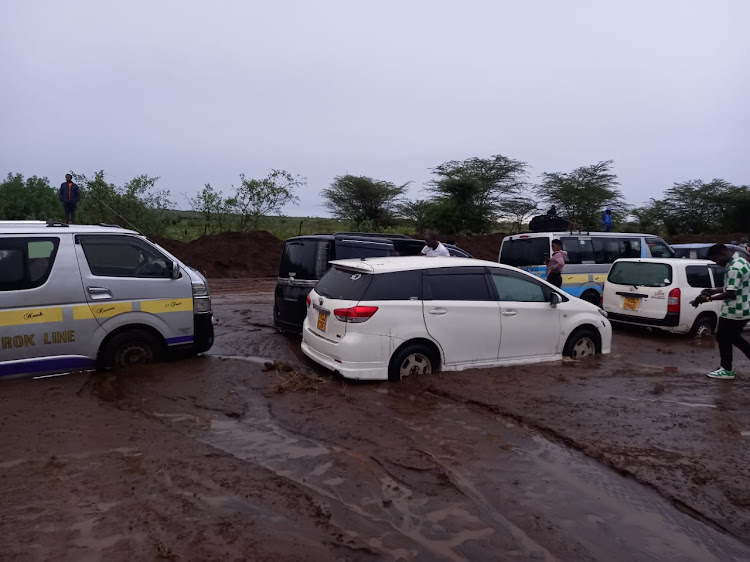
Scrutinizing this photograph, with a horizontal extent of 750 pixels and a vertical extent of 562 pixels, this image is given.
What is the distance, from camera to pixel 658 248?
14344 millimetres

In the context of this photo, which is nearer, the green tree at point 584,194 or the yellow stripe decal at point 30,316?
the yellow stripe decal at point 30,316

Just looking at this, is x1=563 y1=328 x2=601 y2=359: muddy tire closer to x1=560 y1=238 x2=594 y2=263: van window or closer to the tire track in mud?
the tire track in mud

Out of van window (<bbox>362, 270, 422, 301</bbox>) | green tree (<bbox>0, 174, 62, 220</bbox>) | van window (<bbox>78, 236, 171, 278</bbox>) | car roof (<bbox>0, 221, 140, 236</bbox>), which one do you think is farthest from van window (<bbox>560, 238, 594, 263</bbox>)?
green tree (<bbox>0, 174, 62, 220</bbox>)

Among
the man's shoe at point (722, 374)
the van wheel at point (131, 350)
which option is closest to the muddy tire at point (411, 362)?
the van wheel at point (131, 350)

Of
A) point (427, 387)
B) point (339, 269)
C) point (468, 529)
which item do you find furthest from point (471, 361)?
point (468, 529)

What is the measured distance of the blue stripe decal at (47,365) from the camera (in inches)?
249

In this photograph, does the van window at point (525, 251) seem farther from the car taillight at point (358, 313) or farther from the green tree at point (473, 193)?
the green tree at point (473, 193)

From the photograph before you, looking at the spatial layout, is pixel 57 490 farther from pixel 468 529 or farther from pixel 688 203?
pixel 688 203

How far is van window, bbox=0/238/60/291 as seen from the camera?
641cm

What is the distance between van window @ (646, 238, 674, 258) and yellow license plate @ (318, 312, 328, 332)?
400 inches

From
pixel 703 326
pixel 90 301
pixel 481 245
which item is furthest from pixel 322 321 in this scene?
pixel 481 245

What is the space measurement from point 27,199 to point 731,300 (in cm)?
3655

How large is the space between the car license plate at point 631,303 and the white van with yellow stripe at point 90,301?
781 cm

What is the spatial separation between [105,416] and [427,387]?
3283 mm
